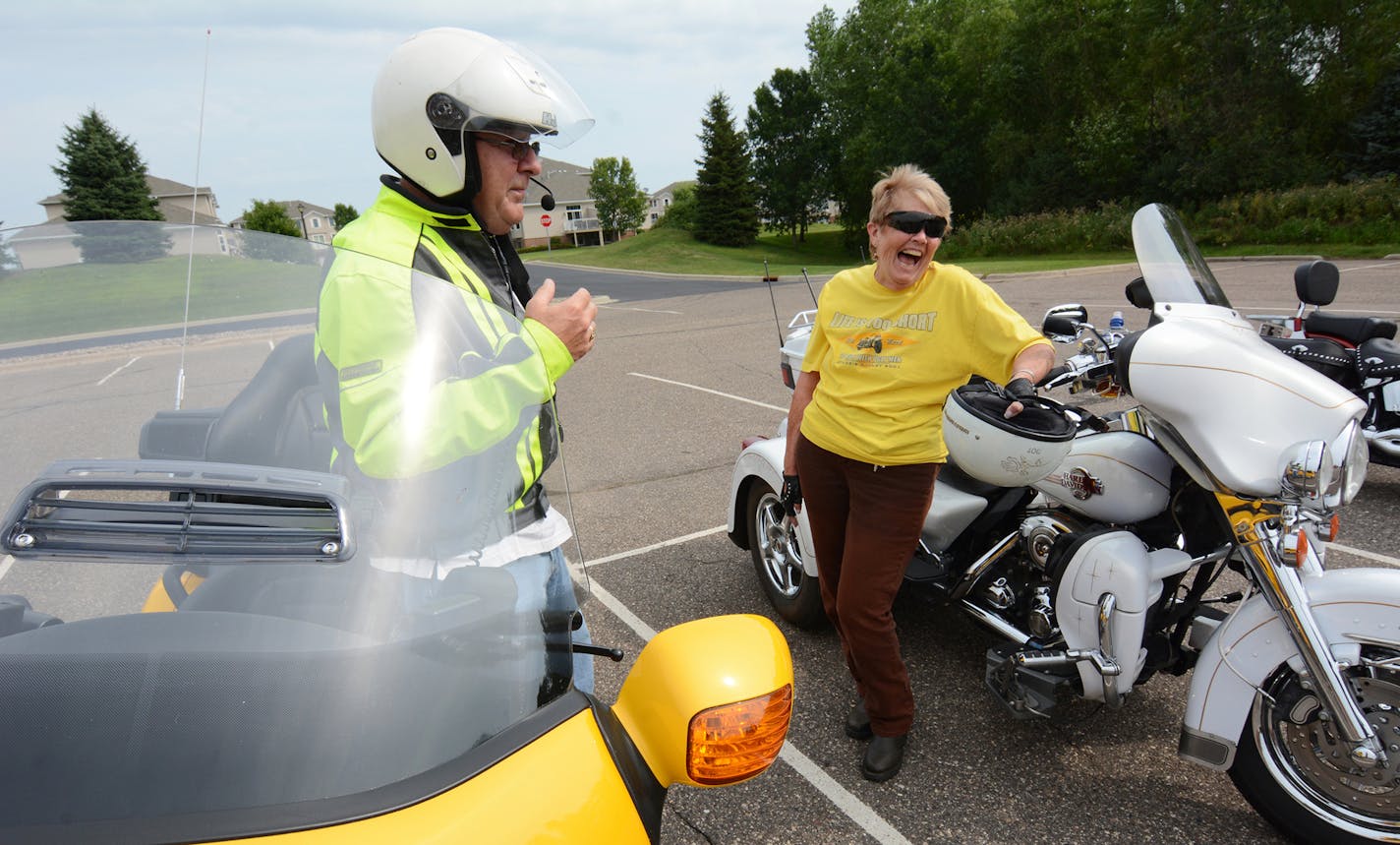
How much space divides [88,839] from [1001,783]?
2443 mm

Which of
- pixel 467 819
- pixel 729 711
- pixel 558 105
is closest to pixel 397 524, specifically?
pixel 467 819

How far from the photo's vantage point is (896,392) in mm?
2715

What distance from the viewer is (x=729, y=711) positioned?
1326 mm

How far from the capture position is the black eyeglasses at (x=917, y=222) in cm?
261

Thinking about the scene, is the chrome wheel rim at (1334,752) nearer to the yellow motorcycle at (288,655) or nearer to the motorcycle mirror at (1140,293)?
the motorcycle mirror at (1140,293)

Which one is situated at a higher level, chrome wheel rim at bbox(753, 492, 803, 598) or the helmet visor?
the helmet visor

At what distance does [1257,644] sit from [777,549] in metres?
2.01

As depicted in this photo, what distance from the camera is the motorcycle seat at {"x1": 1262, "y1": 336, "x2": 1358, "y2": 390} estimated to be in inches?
201

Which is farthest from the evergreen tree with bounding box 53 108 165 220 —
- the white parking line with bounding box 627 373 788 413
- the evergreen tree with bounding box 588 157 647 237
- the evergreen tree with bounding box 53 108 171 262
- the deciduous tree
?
the evergreen tree with bounding box 588 157 647 237

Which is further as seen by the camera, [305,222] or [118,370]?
[305,222]

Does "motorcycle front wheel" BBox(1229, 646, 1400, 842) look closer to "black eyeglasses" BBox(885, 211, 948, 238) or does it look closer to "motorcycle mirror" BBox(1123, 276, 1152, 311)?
"motorcycle mirror" BBox(1123, 276, 1152, 311)

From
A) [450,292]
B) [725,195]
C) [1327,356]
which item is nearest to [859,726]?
[450,292]

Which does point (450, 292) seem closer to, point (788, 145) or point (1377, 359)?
point (1377, 359)

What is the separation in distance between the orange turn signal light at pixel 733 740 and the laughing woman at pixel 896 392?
1.37m
